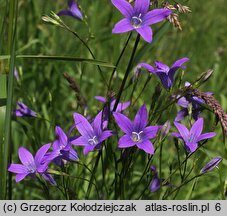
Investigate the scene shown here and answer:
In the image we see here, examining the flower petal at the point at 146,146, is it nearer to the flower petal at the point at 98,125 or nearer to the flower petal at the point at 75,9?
the flower petal at the point at 98,125

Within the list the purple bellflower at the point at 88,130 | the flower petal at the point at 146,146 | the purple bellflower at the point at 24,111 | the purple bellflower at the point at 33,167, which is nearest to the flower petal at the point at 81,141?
the purple bellflower at the point at 88,130

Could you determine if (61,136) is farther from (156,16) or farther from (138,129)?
(156,16)

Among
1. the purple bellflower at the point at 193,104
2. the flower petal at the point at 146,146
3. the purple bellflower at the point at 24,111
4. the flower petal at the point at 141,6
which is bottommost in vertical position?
the flower petal at the point at 146,146

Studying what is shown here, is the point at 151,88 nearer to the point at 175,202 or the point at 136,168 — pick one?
the point at 136,168

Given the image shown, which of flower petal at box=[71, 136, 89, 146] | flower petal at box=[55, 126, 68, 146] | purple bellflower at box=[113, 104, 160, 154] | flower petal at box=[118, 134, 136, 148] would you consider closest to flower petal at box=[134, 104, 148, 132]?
purple bellflower at box=[113, 104, 160, 154]

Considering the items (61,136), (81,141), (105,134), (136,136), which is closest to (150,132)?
(136,136)

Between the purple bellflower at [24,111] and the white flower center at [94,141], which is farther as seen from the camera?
the purple bellflower at [24,111]

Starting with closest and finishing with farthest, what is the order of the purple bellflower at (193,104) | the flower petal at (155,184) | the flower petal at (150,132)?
the flower petal at (150,132), the purple bellflower at (193,104), the flower petal at (155,184)

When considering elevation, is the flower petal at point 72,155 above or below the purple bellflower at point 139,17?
below
